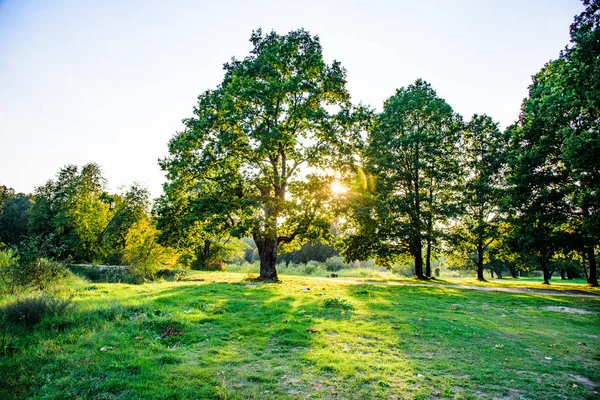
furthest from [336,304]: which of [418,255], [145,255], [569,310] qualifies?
[418,255]

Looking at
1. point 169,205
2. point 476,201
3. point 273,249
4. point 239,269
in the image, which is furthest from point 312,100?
point 239,269

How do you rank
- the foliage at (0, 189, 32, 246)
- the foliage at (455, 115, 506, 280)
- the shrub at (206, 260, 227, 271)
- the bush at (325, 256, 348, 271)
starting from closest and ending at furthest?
the foliage at (455, 115, 506, 280) < the shrub at (206, 260, 227, 271) < the bush at (325, 256, 348, 271) < the foliage at (0, 189, 32, 246)

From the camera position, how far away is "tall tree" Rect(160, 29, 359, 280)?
61.2 ft

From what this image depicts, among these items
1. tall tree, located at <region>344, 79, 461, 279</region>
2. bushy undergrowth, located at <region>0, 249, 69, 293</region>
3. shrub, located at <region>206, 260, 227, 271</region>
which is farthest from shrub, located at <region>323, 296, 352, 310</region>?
shrub, located at <region>206, 260, 227, 271</region>

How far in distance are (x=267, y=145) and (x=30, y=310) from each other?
1371cm

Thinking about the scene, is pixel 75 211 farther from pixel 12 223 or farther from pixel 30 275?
pixel 12 223

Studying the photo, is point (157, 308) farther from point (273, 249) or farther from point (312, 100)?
point (312, 100)

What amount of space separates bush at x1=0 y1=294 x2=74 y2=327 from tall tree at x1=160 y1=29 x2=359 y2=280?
422 inches

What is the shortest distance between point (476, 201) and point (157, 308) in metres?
31.7

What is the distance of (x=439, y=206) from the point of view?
28.9 metres

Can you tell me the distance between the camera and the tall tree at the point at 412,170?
27.8m

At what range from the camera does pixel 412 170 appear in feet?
97.5

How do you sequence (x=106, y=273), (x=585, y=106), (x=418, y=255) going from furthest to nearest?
1. (x=418, y=255)
2. (x=106, y=273)
3. (x=585, y=106)

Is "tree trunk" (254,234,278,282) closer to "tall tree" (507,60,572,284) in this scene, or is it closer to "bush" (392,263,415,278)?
"tall tree" (507,60,572,284)
